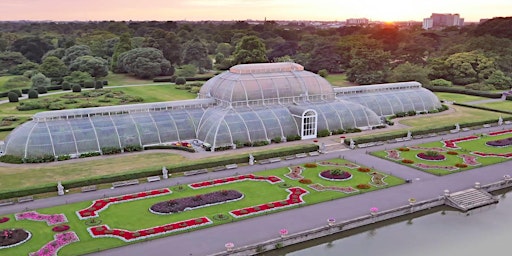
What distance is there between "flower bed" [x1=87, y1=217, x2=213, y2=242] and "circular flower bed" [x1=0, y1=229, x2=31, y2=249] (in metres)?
4.27

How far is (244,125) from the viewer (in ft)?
187

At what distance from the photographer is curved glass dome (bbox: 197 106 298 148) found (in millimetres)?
55531

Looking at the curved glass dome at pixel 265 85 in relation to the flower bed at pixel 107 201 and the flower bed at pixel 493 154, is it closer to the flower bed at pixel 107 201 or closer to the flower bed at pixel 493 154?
the flower bed at pixel 493 154

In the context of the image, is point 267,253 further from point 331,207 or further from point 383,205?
point 383,205

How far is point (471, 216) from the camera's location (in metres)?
38.9

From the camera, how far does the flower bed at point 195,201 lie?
3694 centimetres

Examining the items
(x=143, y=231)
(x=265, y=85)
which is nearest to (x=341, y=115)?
(x=265, y=85)

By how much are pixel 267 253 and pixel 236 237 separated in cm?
252

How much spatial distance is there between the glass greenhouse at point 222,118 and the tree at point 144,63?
54.4 metres

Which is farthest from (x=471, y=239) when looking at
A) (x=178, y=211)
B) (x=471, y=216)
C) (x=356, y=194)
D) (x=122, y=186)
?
(x=122, y=186)

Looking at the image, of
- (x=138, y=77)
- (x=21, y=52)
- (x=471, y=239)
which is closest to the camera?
(x=471, y=239)

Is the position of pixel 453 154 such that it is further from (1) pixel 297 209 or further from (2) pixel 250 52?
(2) pixel 250 52

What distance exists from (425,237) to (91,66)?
9382 centimetres

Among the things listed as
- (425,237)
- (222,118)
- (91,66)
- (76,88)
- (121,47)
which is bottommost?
(425,237)
